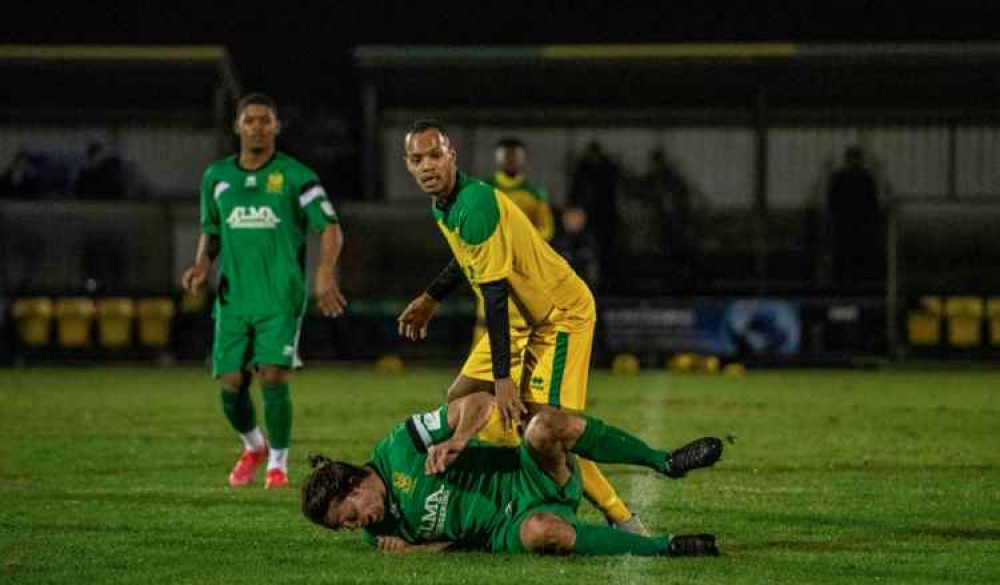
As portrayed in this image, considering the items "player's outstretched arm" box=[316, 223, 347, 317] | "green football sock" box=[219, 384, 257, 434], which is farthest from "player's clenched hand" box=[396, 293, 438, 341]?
"green football sock" box=[219, 384, 257, 434]

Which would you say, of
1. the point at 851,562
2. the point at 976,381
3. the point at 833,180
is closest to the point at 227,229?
the point at 851,562

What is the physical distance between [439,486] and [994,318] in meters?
19.8

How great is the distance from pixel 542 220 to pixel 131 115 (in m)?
15.6

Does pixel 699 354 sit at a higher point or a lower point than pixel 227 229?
lower

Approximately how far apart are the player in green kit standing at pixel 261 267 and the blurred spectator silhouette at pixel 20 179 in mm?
18123

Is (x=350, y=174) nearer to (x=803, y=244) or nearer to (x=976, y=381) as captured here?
(x=803, y=244)

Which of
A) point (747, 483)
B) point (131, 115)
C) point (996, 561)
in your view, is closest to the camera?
point (996, 561)

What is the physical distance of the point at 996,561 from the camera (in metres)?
8.20

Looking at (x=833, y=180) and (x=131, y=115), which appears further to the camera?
(x=131, y=115)

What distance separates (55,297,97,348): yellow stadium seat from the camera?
87.7 ft

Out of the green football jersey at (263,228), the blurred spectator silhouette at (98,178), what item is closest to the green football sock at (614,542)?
the green football jersey at (263,228)

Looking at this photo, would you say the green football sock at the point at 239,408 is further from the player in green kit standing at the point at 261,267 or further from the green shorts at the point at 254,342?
the green shorts at the point at 254,342

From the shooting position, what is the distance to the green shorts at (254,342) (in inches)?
458

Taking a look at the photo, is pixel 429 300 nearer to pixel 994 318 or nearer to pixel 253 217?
pixel 253 217
